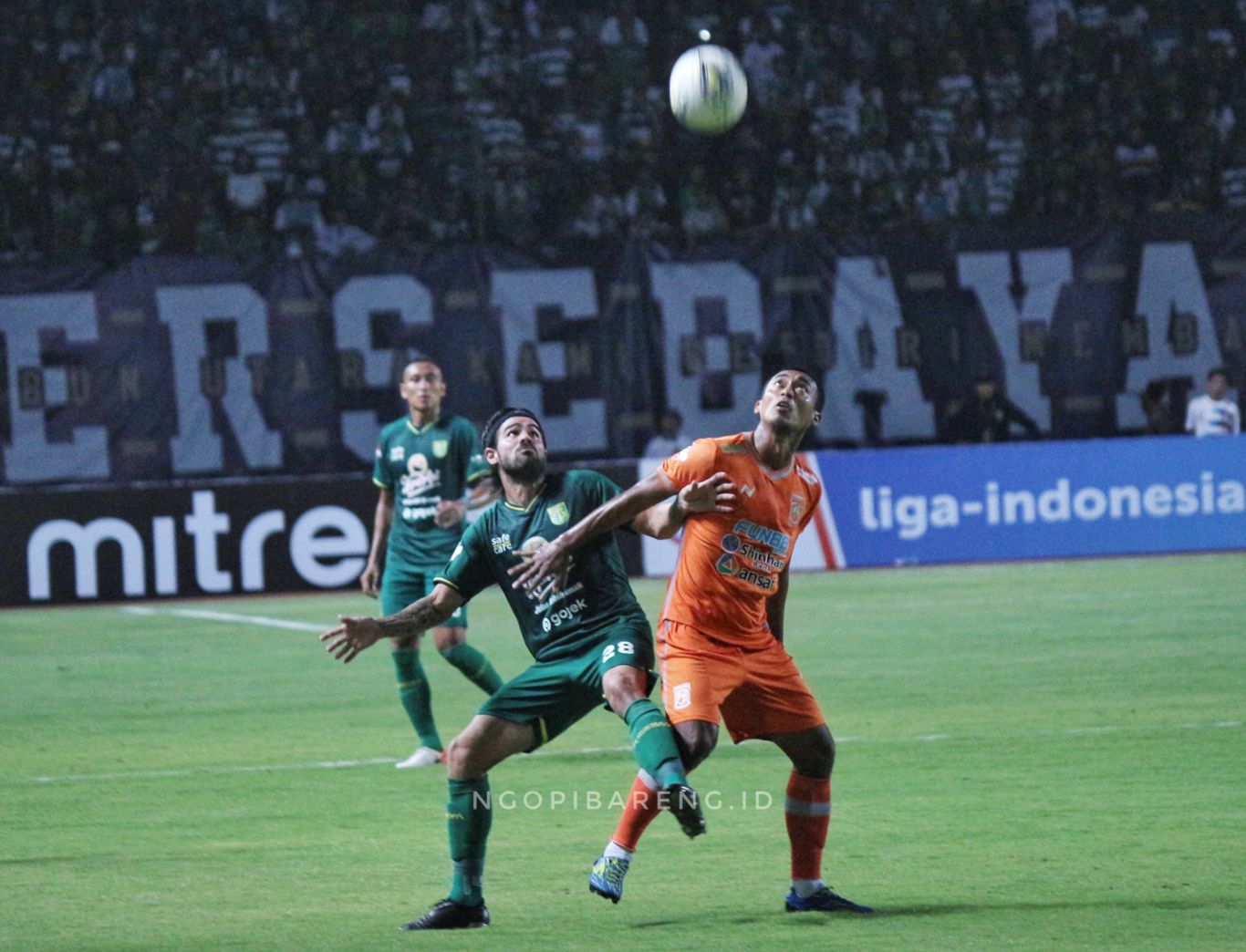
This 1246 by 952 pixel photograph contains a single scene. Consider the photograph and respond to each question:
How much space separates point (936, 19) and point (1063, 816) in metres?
20.2

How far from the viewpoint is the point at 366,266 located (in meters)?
22.2

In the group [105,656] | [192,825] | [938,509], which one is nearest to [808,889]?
[192,825]

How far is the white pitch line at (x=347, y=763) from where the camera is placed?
990 centimetres

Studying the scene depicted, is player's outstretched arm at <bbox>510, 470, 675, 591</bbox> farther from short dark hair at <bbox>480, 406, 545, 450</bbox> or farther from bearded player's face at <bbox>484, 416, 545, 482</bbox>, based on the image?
short dark hair at <bbox>480, 406, 545, 450</bbox>

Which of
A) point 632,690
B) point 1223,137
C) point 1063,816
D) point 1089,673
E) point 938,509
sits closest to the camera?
point 632,690

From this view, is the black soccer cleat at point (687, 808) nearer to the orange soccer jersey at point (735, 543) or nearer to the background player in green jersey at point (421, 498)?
the orange soccer jersey at point (735, 543)

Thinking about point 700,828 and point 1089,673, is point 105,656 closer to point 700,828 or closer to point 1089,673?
point 1089,673

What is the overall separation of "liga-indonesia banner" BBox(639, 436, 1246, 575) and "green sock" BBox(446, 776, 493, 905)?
14.7 m

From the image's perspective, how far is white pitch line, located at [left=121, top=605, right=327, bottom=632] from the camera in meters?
17.6

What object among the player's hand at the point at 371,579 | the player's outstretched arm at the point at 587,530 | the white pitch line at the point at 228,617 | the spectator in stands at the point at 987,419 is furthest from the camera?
the spectator in stands at the point at 987,419

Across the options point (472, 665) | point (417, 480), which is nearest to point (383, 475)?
point (417, 480)

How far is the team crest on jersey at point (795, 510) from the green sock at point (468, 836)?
141 cm

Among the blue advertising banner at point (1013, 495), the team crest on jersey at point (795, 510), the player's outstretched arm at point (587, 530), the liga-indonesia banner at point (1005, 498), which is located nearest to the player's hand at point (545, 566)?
the player's outstretched arm at point (587, 530)

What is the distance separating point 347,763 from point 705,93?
6709mm
